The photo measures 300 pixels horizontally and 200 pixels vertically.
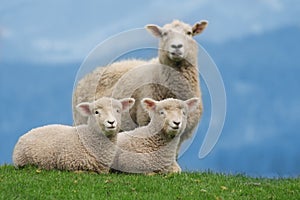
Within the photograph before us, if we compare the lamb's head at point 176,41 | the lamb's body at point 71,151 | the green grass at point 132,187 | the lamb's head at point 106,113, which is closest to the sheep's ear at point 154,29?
the lamb's head at point 176,41

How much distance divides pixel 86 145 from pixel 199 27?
150 inches

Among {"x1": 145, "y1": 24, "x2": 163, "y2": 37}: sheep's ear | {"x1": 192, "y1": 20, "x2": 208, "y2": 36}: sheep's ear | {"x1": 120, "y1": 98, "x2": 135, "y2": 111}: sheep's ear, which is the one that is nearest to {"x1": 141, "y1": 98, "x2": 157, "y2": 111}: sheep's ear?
{"x1": 120, "y1": 98, "x2": 135, "y2": 111}: sheep's ear

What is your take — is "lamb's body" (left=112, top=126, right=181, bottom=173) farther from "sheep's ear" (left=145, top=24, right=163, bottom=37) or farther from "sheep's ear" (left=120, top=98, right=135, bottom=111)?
"sheep's ear" (left=145, top=24, right=163, bottom=37)

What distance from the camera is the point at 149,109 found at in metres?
11.9

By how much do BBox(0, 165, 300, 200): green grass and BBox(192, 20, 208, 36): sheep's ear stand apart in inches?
137

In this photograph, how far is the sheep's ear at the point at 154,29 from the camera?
1399 cm

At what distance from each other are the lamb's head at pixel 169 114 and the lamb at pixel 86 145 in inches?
14.5

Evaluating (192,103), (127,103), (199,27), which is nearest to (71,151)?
(127,103)

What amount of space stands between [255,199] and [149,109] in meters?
2.61

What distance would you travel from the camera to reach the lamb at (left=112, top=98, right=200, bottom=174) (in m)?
11.7

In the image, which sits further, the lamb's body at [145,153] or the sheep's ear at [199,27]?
the sheep's ear at [199,27]

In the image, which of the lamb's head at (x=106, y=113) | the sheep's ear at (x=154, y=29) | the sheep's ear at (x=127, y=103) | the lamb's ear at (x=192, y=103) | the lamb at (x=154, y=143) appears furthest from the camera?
the sheep's ear at (x=154, y=29)

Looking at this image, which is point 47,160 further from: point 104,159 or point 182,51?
point 182,51

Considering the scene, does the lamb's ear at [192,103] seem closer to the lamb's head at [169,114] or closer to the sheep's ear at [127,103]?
the lamb's head at [169,114]
